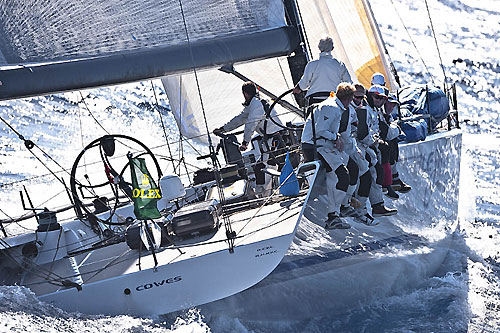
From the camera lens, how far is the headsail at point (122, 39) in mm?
5352

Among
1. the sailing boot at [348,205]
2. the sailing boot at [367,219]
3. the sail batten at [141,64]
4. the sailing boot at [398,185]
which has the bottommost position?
the sailing boot at [398,185]

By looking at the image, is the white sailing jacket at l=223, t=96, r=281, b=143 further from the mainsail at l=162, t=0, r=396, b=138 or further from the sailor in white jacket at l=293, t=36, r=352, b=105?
the mainsail at l=162, t=0, r=396, b=138

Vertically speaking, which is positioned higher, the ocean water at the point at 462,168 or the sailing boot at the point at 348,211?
the sailing boot at the point at 348,211

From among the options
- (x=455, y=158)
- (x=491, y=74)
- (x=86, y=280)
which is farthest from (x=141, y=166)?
(x=491, y=74)

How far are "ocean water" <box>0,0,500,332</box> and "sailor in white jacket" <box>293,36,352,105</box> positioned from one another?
153 cm

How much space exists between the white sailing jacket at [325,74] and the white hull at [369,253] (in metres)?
0.81

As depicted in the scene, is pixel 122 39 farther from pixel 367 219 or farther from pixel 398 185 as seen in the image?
pixel 398 185

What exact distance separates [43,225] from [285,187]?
5.69 feet

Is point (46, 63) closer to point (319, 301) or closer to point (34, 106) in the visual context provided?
point (319, 301)

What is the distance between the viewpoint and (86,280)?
491 centimetres

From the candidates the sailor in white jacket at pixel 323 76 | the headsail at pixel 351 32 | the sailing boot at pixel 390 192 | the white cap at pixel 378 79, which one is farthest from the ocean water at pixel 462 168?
the sailor in white jacket at pixel 323 76

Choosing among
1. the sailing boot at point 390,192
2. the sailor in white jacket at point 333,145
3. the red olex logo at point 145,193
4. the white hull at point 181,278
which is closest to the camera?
the white hull at point 181,278

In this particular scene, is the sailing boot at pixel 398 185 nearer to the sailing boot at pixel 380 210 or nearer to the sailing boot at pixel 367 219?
the sailing boot at pixel 380 210

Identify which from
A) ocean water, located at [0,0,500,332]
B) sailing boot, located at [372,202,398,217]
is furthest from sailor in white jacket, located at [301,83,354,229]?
ocean water, located at [0,0,500,332]
